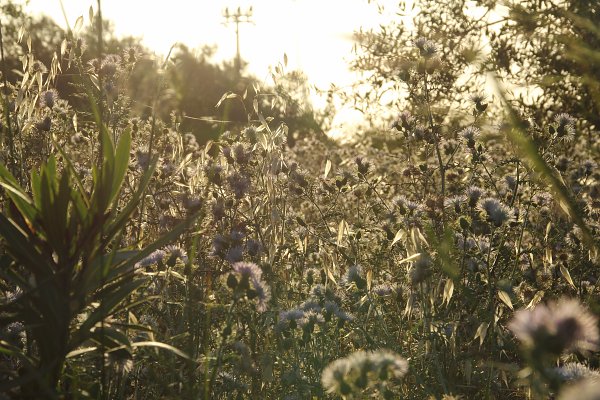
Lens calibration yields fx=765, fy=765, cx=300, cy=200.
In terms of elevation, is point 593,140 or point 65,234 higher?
point 593,140

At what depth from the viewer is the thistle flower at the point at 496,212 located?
3266mm

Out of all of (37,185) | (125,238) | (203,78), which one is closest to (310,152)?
(125,238)

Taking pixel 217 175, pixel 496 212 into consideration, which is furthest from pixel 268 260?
pixel 496 212

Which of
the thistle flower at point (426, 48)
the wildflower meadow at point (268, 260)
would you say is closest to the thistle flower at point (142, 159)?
the wildflower meadow at point (268, 260)

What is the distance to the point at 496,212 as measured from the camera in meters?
3.28

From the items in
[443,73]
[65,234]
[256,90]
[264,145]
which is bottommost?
[65,234]

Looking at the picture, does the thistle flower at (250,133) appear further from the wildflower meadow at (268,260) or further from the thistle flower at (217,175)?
A: the thistle flower at (217,175)

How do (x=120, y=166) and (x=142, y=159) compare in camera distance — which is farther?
(x=142, y=159)

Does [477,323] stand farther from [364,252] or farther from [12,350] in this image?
[12,350]

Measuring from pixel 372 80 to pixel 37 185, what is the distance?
19.7 feet

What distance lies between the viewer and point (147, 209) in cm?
473

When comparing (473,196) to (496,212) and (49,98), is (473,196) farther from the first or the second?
(49,98)

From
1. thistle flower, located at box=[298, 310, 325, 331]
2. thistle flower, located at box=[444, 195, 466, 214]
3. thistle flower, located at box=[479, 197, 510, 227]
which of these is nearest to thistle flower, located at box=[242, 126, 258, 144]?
thistle flower, located at box=[444, 195, 466, 214]

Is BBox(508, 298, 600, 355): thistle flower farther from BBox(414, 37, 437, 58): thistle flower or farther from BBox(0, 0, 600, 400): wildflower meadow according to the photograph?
BBox(414, 37, 437, 58): thistle flower
